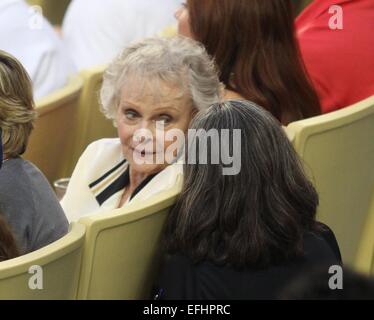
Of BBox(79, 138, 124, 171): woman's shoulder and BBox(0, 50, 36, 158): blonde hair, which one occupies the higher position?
BBox(0, 50, 36, 158): blonde hair

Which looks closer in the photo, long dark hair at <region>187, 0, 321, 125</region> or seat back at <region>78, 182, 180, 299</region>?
seat back at <region>78, 182, 180, 299</region>

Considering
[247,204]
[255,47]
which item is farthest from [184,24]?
[247,204]

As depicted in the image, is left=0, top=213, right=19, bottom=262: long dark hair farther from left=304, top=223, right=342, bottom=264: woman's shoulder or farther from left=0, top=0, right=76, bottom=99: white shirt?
left=0, top=0, right=76, bottom=99: white shirt

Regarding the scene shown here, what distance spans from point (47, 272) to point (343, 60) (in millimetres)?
1499

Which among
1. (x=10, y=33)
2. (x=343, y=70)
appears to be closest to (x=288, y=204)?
(x=343, y=70)

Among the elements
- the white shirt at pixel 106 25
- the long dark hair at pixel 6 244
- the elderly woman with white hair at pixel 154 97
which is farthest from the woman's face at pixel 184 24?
the long dark hair at pixel 6 244

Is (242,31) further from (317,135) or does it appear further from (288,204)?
(288,204)

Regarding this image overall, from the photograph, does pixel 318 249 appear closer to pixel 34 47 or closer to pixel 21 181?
pixel 21 181

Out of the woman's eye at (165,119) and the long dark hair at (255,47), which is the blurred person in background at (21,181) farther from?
the long dark hair at (255,47)

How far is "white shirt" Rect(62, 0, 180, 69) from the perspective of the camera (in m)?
3.84

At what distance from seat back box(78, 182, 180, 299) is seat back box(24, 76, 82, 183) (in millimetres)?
954

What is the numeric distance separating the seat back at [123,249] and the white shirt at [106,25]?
1850 millimetres

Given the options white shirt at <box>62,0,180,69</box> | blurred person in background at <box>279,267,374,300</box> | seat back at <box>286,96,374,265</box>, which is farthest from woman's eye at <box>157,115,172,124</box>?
blurred person in background at <box>279,267,374,300</box>

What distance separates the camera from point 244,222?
1964mm
